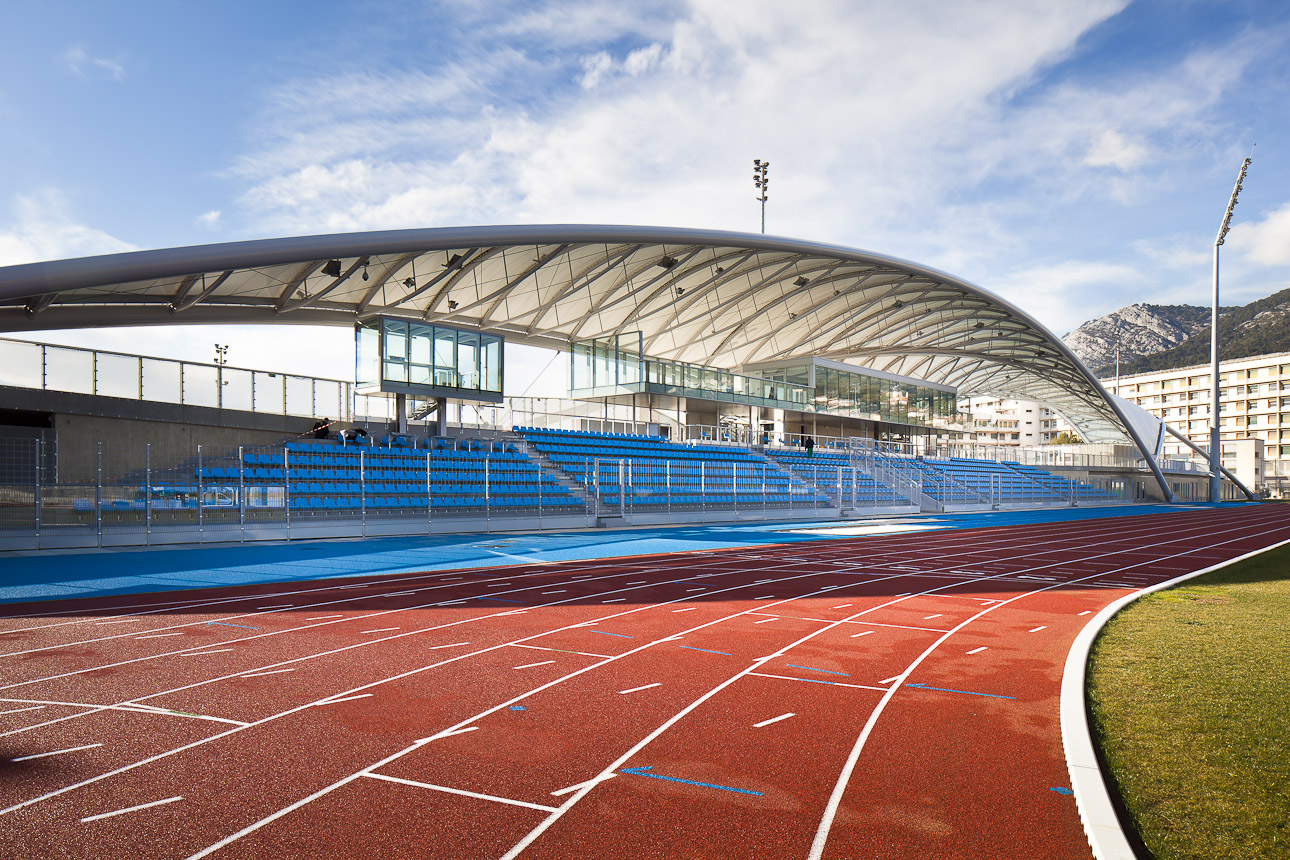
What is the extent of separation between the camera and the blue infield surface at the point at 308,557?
431 inches

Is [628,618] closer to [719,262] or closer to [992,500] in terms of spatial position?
[719,262]

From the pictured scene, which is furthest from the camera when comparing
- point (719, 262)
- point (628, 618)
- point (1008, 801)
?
point (719, 262)

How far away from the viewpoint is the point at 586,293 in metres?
30.9

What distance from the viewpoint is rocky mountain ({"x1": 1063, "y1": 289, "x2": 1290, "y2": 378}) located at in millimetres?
144375

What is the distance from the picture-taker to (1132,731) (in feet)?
15.6

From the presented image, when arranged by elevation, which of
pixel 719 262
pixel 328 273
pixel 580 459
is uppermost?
pixel 719 262

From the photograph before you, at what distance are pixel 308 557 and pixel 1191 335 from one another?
695 feet

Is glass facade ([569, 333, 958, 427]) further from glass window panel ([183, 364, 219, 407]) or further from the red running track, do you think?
the red running track

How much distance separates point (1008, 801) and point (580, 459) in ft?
77.1

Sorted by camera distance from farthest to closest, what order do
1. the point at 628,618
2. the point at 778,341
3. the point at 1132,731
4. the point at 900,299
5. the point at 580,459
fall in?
the point at 778,341
the point at 900,299
the point at 580,459
the point at 628,618
the point at 1132,731

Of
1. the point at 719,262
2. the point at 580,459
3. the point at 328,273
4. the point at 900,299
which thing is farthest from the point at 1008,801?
the point at 900,299

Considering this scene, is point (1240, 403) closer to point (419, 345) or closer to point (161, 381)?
point (419, 345)

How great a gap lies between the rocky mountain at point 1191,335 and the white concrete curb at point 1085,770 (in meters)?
131

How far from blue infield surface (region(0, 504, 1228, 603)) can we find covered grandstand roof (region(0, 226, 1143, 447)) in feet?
17.1
